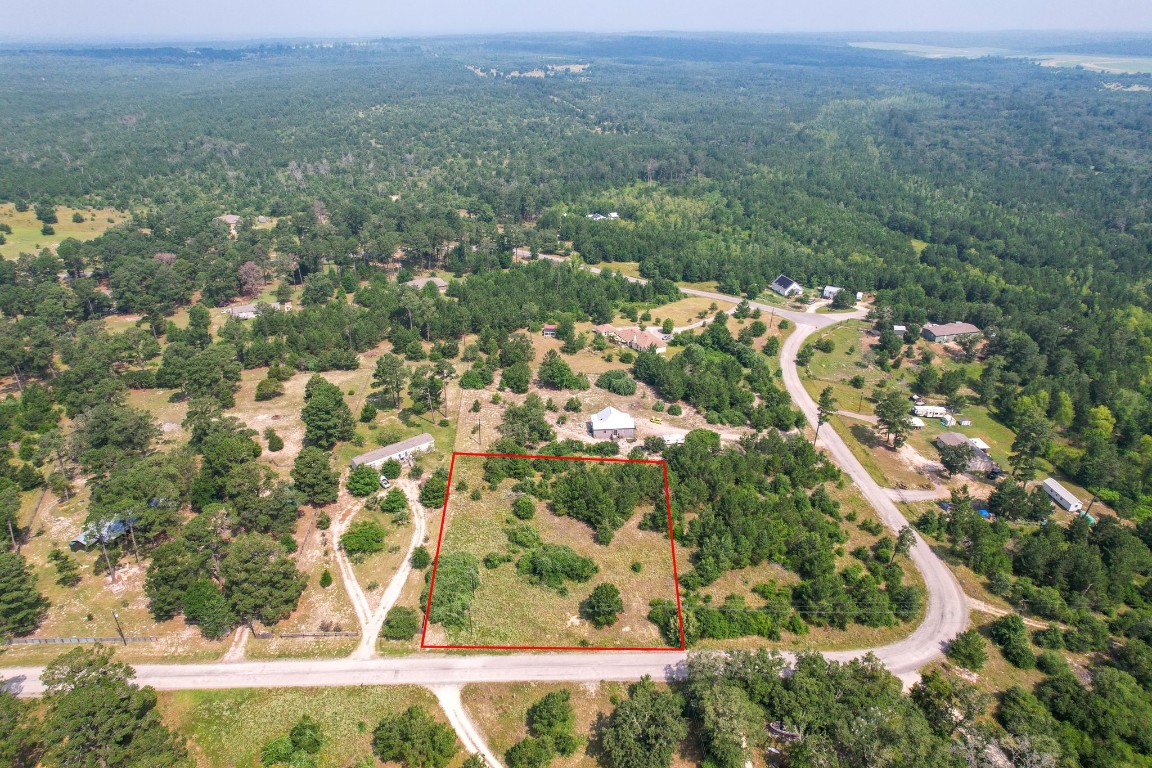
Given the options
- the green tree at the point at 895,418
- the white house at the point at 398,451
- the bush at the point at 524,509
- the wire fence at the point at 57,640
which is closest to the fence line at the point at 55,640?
the wire fence at the point at 57,640

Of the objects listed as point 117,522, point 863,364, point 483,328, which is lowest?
point 863,364

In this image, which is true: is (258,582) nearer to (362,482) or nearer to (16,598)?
(362,482)

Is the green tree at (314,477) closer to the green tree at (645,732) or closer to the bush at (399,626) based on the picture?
the bush at (399,626)

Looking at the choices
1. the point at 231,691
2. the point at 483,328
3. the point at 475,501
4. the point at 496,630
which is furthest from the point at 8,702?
the point at 483,328

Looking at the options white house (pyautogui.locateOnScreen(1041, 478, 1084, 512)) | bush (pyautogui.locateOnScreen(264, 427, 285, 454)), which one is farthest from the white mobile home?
bush (pyautogui.locateOnScreen(264, 427, 285, 454))

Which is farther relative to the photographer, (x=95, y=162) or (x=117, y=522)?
(x=95, y=162)

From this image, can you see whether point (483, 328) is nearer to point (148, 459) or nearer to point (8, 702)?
point (148, 459)

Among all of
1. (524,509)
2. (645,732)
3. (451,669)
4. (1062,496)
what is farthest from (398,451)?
(1062,496)
